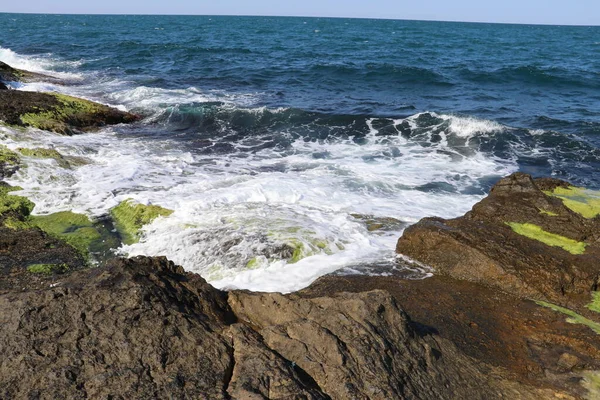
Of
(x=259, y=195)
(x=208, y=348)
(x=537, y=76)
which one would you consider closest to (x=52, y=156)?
(x=259, y=195)

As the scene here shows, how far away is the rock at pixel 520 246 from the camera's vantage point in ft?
23.4

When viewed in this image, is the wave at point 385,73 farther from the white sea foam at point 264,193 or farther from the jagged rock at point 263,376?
A: the jagged rock at point 263,376

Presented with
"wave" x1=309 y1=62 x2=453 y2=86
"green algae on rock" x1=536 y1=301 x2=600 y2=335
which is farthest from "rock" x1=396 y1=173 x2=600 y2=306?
"wave" x1=309 y1=62 x2=453 y2=86

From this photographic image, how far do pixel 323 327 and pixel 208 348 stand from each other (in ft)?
3.19

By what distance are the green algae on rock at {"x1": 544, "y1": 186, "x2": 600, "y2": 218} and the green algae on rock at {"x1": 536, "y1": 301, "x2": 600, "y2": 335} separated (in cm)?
339

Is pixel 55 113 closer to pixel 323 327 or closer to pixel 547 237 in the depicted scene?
pixel 547 237

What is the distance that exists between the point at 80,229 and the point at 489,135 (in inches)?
589

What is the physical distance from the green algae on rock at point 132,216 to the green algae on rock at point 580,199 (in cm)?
778

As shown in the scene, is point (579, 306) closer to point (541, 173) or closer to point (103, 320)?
point (103, 320)

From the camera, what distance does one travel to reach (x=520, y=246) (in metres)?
7.79

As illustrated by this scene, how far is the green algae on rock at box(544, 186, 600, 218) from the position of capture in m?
9.50

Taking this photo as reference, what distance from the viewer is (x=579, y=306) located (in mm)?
6801

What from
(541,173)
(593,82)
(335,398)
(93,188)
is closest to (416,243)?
(335,398)

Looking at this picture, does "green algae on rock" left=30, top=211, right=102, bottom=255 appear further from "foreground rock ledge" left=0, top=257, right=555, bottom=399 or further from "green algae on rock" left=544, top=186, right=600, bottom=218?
"green algae on rock" left=544, top=186, right=600, bottom=218
